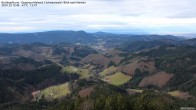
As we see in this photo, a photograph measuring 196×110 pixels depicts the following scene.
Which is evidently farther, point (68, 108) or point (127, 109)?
point (68, 108)

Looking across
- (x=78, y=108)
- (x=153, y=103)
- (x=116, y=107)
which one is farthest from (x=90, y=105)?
(x=153, y=103)

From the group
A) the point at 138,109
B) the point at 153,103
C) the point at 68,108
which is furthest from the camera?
the point at 68,108

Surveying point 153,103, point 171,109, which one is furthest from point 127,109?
point 171,109

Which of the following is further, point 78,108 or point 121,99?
point 78,108

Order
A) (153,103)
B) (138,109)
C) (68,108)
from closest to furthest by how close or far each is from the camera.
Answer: (138,109), (153,103), (68,108)

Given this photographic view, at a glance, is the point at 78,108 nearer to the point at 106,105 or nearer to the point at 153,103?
the point at 106,105

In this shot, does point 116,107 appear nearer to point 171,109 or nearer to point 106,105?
point 106,105

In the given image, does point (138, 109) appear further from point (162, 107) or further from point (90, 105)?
point (90, 105)
